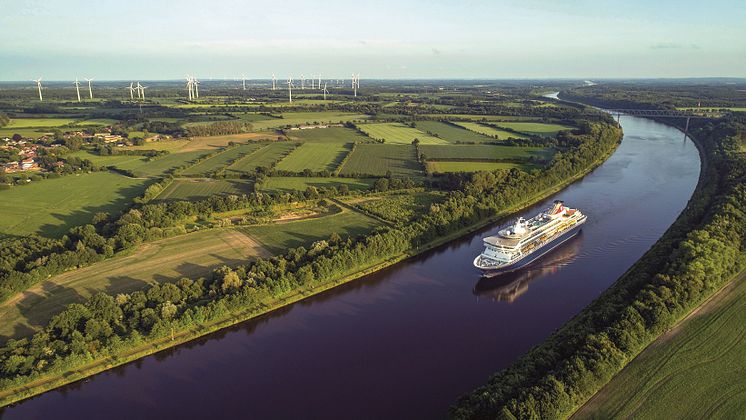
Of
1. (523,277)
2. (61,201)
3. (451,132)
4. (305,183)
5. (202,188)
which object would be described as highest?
(451,132)

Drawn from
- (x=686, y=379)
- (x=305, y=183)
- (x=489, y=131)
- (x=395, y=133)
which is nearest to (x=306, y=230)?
(x=305, y=183)

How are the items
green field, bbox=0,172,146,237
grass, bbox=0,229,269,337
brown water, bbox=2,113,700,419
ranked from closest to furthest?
brown water, bbox=2,113,700,419 → grass, bbox=0,229,269,337 → green field, bbox=0,172,146,237

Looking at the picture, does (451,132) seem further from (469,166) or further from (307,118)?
(307,118)

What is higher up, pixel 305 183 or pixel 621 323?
pixel 305 183

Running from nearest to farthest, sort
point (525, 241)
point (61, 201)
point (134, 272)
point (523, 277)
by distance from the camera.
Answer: point (134, 272) < point (523, 277) < point (525, 241) < point (61, 201)

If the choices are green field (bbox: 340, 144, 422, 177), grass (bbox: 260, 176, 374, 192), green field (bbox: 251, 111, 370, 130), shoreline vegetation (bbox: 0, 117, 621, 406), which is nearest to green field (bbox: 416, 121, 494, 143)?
green field (bbox: 340, 144, 422, 177)

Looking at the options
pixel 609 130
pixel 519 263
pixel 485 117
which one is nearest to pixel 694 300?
pixel 519 263

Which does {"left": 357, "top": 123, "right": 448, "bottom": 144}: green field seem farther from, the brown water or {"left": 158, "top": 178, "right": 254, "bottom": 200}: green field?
the brown water

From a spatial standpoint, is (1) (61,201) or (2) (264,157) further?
(2) (264,157)
